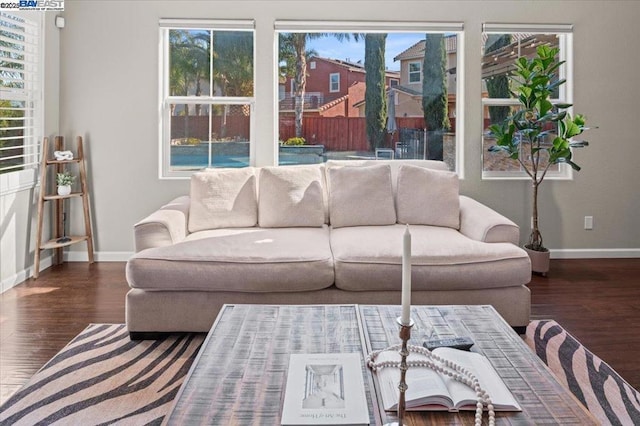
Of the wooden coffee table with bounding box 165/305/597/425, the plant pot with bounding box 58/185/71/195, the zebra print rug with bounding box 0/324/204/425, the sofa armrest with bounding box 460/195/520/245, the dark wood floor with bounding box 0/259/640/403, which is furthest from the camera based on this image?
the plant pot with bounding box 58/185/71/195

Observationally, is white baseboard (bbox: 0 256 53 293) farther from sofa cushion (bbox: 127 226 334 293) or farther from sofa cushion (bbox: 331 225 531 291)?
sofa cushion (bbox: 331 225 531 291)

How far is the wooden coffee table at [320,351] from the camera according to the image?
1.54m

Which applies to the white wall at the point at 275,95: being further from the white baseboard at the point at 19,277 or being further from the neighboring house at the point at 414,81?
the white baseboard at the point at 19,277

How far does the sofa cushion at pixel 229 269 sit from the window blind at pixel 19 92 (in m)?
1.77

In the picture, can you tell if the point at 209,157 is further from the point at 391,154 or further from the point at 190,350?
the point at 190,350

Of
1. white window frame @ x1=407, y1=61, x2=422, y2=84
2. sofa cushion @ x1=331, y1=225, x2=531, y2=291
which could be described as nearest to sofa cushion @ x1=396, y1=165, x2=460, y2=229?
sofa cushion @ x1=331, y1=225, x2=531, y2=291

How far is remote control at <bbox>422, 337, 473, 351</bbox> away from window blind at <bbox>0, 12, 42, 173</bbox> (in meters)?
3.40

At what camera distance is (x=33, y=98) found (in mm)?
4449

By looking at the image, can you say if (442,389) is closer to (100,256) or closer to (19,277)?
(19,277)

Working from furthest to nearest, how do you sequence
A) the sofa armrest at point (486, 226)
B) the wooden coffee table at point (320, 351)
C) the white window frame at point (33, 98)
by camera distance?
the white window frame at point (33, 98) → the sofa armrest at point (486, 226) → the wooden coffee table at point (320, 351)

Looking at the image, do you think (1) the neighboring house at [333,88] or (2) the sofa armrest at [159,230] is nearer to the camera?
(2) the sofa armrest at [159,230]

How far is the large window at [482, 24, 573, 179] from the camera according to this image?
4992 millimetres

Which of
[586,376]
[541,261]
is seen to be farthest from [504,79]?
[586,376]

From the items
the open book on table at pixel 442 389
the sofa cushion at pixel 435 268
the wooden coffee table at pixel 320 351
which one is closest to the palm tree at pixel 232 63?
the sofa cushion at pixel 435 268
